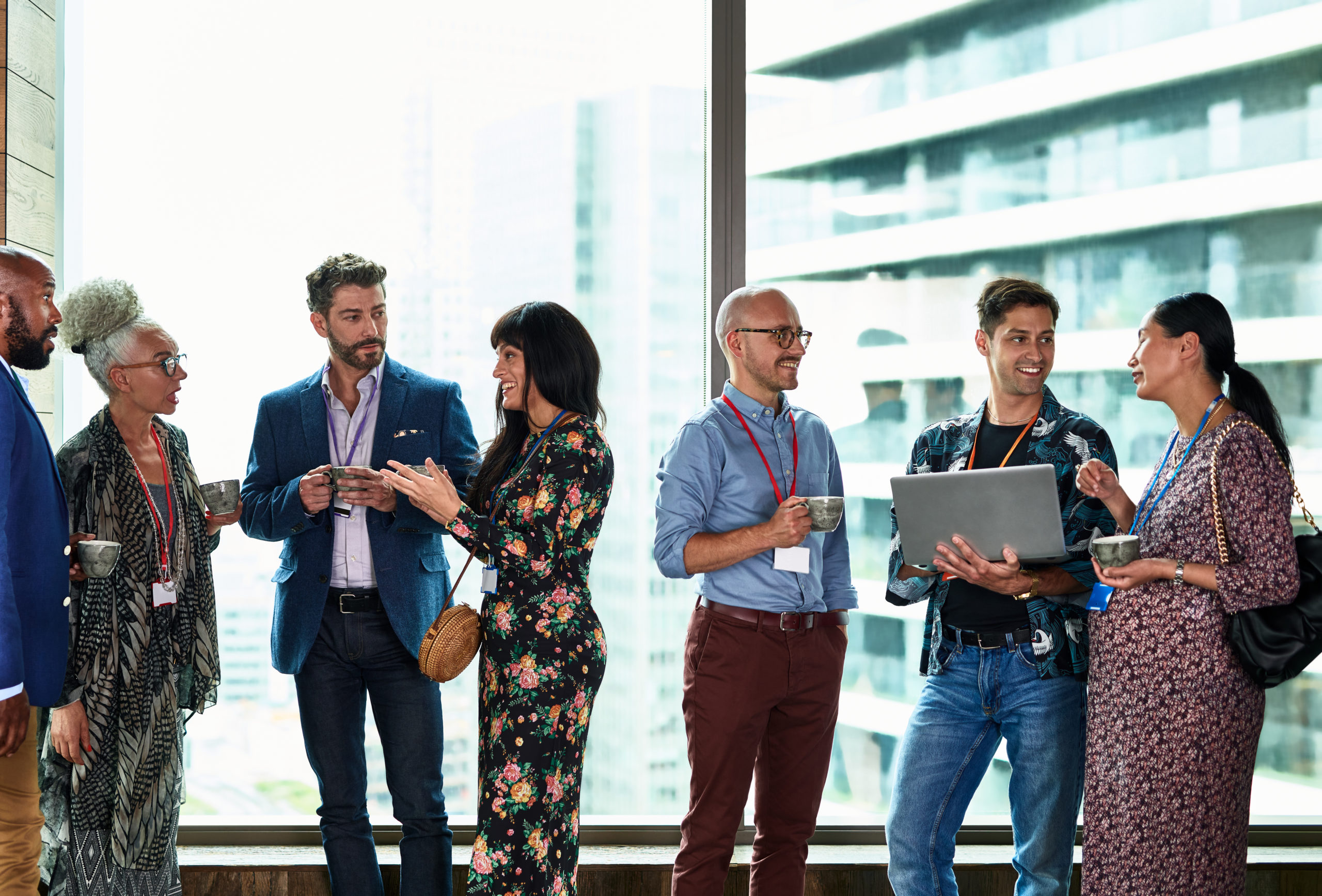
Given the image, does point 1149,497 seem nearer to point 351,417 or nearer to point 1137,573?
point 1137,573

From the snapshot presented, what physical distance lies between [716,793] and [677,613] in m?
1.01

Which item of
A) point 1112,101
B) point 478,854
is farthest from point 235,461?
point 1112,101

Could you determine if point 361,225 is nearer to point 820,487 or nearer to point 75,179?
point 75,179

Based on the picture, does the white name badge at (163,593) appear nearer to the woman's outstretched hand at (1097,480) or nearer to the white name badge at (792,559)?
the white name badge at (792,559)

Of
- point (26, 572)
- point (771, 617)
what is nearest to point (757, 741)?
point (771, 617)

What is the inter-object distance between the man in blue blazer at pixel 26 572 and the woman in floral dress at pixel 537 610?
0.75 metres

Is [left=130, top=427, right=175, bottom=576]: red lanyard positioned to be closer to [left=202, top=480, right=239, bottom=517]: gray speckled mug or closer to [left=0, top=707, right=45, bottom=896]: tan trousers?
[left=202, top=480, right=239, bottom=517]: gray speckled mug

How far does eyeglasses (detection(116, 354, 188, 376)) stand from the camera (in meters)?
2.48

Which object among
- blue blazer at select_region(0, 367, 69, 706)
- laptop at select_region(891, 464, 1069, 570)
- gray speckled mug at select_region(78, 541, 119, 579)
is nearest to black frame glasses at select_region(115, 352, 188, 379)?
blue blazer at select_region(0, 367, 69, 706)

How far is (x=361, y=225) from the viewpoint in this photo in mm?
3398

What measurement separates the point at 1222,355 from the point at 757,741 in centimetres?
149

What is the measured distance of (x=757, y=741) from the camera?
2547mm

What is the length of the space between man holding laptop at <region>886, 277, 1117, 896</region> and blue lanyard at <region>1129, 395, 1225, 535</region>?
6.3 inches

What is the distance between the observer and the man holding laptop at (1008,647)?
242 centimetres
